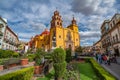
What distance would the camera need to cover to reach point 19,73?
7.12 metres

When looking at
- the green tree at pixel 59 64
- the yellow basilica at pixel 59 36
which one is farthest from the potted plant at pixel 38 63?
the yellow basilica at pixel 59 36

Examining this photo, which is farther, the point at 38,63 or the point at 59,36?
the point at 59,36

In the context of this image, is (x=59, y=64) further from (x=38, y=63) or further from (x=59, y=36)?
(x=59, y=36)

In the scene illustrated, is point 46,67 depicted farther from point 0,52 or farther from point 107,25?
point 107,25

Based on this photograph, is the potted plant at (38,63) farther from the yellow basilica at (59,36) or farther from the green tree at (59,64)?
the yellow basilica at (59,36)

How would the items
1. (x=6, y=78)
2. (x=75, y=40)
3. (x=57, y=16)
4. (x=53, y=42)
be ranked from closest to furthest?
1. (x=6, y=78)
2. (x=53, y=42)
3. (x=57, y=16)
4. (x=75, y=40)

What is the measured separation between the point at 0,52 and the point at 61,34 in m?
32.5

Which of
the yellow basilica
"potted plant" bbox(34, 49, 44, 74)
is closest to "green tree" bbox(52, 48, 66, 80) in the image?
"potted plant" bbox(34, 49, 44, 74)

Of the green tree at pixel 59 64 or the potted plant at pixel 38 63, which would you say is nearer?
the green tree at pixel 59 64

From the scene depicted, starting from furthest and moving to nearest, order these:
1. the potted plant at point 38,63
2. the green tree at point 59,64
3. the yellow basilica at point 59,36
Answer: the yellow basilica at point 59,36, the potted plant at point 38,63, the green tree at point 59,64

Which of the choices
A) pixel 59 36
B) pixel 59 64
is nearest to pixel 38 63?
pixel 59 64

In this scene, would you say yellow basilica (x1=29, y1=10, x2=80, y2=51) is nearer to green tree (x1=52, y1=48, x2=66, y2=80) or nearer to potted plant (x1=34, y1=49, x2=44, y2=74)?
potted plant (x1=34, y1=49, x2=44, y2=74)

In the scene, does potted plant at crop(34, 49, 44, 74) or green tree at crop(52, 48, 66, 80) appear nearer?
green tree at crop(52, 48, 66, 80)

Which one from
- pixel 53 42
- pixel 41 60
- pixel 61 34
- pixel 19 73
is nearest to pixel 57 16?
pixel 61 34
